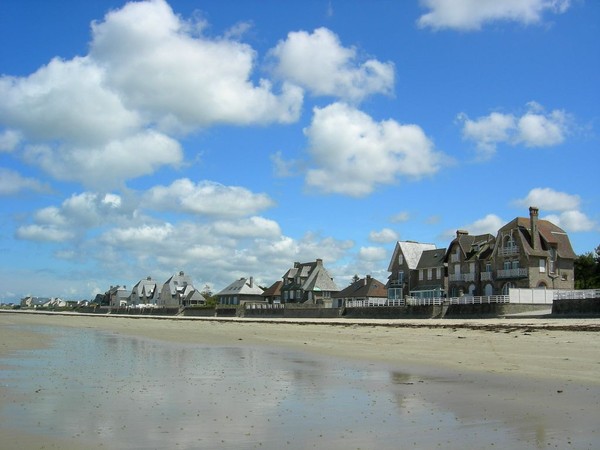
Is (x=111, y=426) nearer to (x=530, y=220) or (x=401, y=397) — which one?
(x=401, y=397)

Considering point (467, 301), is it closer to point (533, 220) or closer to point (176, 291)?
point (533, 220)

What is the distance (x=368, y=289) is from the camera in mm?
81125

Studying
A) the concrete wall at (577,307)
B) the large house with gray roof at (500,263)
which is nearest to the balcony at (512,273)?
the large house with gray roof at (500,263)

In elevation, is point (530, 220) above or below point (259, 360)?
above

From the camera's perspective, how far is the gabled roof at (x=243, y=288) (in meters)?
114

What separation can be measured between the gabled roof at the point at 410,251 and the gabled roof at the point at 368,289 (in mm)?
7160

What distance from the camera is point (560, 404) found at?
11.3 m

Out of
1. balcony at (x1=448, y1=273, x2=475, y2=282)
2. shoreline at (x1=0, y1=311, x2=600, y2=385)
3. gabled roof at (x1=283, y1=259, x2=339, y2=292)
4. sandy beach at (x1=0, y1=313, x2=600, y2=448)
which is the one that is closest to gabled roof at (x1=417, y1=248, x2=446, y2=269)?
balcony at (x1=448, y1=273, x2=475, y2=282)

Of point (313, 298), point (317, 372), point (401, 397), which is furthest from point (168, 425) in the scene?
point (313, 298)

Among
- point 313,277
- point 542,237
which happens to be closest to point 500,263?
point 542,237

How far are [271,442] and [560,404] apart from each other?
20.0ft

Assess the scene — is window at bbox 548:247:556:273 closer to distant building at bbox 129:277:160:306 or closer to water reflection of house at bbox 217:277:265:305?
water reflection of house at bbox 217:277:265:305

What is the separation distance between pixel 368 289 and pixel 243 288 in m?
39.0

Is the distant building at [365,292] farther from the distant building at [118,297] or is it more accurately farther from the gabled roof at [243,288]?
the distant building at [118,297]
